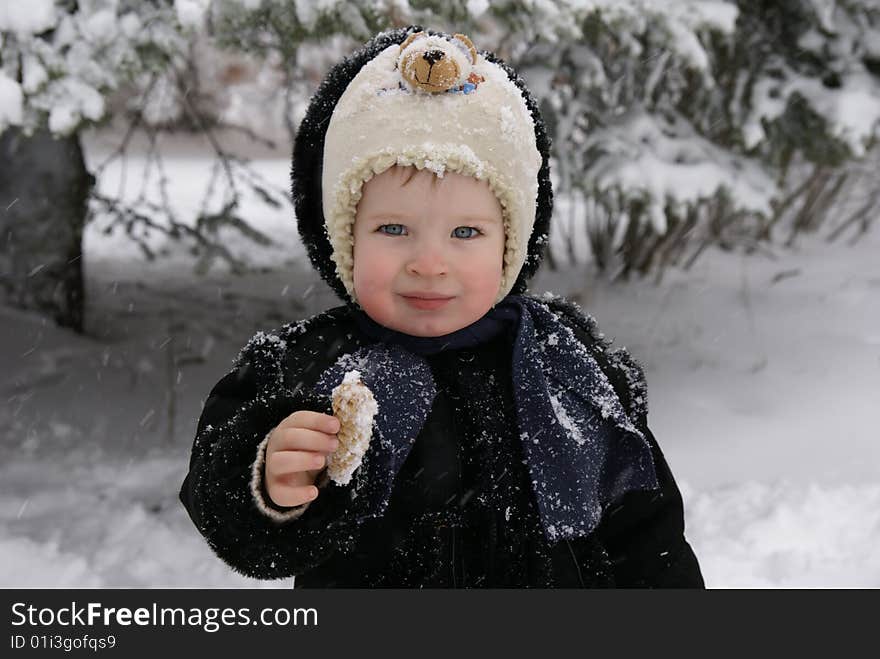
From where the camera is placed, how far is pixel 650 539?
1690mm

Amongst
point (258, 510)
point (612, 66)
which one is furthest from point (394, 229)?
point (612, 66)

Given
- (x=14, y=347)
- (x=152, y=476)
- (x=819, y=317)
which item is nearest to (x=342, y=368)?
(x=152, y=476)

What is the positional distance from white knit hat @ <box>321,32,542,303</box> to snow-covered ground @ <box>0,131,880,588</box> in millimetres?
2127

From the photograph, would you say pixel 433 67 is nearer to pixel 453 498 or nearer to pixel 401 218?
pixel 401 218

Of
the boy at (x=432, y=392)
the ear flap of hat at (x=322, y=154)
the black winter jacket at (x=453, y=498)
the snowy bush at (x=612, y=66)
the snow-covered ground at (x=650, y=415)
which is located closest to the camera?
the boy at (x=432, y=392)

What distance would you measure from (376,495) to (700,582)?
77 cm

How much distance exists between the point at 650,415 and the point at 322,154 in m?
3.26

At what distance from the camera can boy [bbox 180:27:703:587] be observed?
53.4 inches

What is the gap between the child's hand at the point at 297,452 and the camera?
49.3 inches

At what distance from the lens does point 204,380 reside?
183 inches

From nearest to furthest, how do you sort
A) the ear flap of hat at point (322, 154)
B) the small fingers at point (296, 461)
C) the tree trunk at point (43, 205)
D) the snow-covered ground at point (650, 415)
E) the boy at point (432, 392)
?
the small fingers at point (296, 461) → the boy at point (432, 392) → the ear flap of hat at point (322, 154) → the snow-covered ground at point (650, 415) → the tree trunk at point (43, 205)

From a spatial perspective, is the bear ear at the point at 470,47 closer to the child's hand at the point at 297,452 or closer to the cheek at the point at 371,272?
the cheek at the point at 371,272

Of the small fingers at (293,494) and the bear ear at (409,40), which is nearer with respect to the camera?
the small fingers at (293,494)

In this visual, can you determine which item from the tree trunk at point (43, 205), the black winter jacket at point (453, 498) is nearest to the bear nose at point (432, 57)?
the black winter jacket at point (453, 498)
